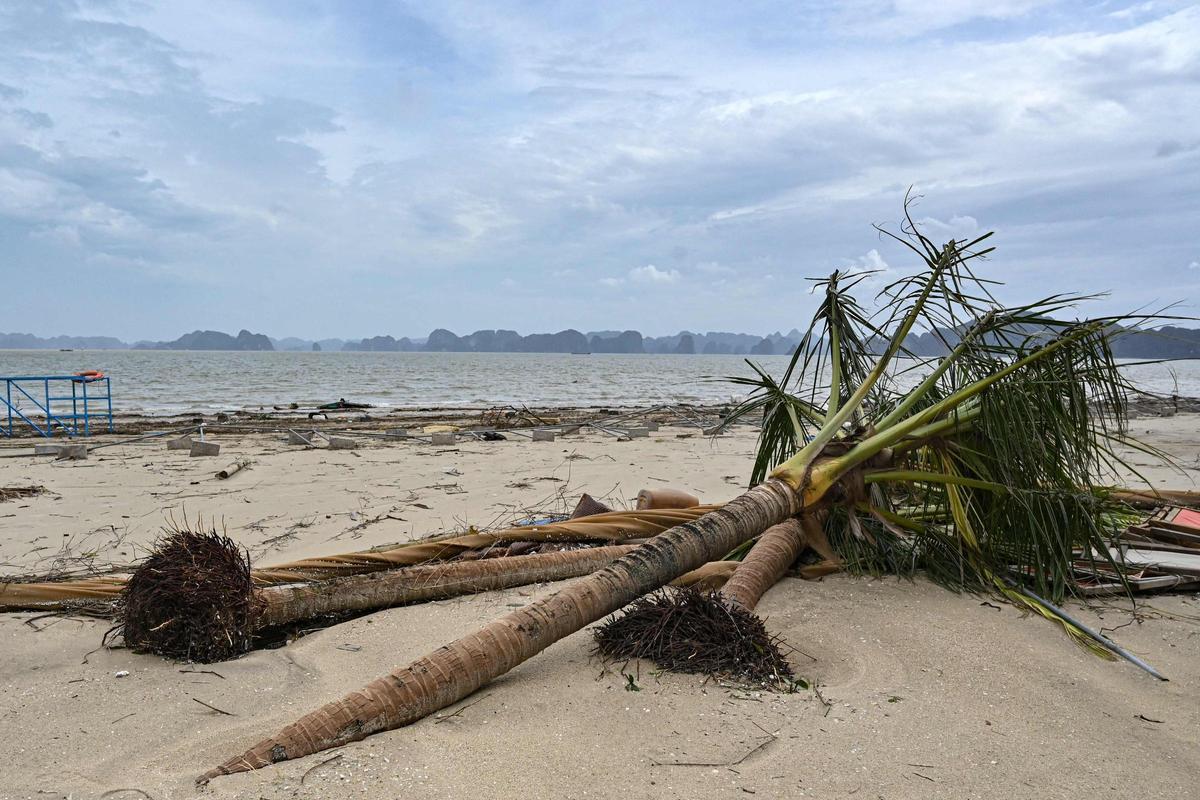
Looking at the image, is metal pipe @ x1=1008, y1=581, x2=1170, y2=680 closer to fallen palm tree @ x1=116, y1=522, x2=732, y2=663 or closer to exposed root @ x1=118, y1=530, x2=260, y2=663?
fallen palm tree @ x1=116, y1=522, x2=732, y2=663

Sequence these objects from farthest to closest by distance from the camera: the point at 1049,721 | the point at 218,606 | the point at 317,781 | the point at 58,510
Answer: the point at 58,510 < the point at 218,606 < the point at 1049,721 < the point at 317,781

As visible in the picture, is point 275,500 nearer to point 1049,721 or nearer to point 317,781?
point 317,781

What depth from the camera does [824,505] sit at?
3.90m

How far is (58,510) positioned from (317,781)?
6.12 metres

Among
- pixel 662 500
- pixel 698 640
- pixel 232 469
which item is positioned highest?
pixel 662 500

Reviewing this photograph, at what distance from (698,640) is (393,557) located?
1856 mm

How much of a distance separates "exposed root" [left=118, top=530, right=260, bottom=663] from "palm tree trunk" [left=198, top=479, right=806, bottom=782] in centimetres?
88

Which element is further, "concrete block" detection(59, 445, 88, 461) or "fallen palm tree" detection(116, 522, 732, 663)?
"concrete block" detection(59, 445, 88, 461)

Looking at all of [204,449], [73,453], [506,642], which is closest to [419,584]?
[506,642]

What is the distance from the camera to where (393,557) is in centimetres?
405

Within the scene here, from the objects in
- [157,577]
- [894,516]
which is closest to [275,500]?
[157,577]

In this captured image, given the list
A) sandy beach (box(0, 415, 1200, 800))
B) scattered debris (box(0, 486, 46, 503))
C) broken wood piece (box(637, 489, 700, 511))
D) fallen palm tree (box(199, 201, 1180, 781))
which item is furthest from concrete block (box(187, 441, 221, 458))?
A: fallen palm tree (box(199, 201, 1180, 781))

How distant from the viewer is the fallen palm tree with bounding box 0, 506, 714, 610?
381 cm

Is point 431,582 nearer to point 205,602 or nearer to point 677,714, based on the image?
point 205,602
